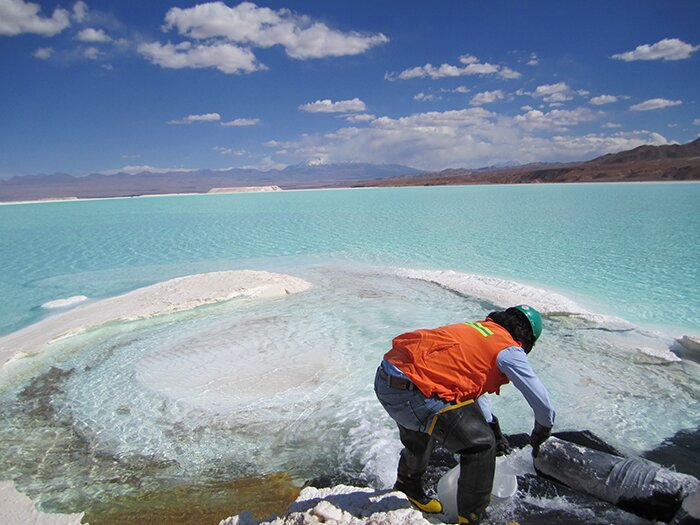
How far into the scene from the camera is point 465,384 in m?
2.04

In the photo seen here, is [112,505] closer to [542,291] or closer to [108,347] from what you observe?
[108,347]

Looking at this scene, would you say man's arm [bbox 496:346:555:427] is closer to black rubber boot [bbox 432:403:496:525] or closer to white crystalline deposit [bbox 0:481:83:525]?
black rubber boot [bbox 432:403:496:525]

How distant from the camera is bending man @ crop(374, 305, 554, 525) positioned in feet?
6.67

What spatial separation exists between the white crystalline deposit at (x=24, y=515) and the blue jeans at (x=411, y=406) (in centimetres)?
221

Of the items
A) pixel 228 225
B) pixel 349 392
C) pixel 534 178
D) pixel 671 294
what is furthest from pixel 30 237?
pixel 534 178

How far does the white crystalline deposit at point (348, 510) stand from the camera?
6.97ft

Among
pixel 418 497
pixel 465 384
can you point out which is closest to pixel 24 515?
pixel 418 497

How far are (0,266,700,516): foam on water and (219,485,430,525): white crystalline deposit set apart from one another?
586 millimetres

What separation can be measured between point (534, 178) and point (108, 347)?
83.4 m

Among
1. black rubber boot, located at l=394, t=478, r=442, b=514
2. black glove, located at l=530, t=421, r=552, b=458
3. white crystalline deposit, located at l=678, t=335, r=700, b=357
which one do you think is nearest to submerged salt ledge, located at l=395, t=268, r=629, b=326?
white crystalline deposit, located at l=678, t=335, r=700, b=357

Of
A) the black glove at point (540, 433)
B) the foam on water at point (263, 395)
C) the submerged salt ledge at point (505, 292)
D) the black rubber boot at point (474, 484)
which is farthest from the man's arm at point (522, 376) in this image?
the submerged salt ledge at point (505, 292)

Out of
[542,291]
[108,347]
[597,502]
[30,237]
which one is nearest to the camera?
[597,502]

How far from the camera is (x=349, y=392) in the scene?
4.64m

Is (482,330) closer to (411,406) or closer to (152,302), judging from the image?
(411,406)
